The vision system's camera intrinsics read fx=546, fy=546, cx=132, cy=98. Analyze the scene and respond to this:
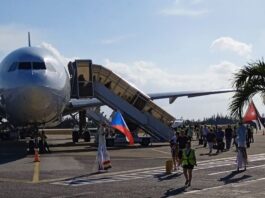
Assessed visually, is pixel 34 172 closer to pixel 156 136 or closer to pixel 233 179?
pixel 233 179

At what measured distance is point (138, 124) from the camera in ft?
116

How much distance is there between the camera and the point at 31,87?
25.5m

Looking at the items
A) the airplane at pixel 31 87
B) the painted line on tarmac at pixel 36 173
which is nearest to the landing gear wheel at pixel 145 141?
the airplane at pixel 31 87

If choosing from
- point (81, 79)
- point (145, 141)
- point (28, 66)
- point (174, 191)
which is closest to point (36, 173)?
point (174, 191)

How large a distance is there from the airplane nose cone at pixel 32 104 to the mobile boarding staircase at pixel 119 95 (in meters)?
6.27

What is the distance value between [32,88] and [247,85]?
10705mm

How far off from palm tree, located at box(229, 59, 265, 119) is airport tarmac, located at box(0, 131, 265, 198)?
2270 millimetres

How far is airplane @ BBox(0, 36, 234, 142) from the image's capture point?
84.8ft

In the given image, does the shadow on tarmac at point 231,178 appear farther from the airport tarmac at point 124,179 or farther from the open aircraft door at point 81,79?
the open aircraft door at point 81,79

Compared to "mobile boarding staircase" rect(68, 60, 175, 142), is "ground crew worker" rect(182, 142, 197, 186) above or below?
below

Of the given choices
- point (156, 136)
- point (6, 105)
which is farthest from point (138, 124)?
point (6, 105)

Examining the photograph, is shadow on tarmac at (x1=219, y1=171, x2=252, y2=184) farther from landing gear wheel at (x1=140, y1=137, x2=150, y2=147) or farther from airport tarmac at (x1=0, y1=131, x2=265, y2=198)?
landing gear wheel at (x1=140, y1=137, x2=150, y2=147)

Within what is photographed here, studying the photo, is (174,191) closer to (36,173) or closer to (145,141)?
(36,173)

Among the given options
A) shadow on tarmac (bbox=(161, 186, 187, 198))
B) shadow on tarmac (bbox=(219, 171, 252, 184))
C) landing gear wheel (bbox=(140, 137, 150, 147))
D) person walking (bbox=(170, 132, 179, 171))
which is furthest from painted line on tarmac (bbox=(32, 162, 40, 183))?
landing gear wheel (bbox=(140, 137, 150, 147))
